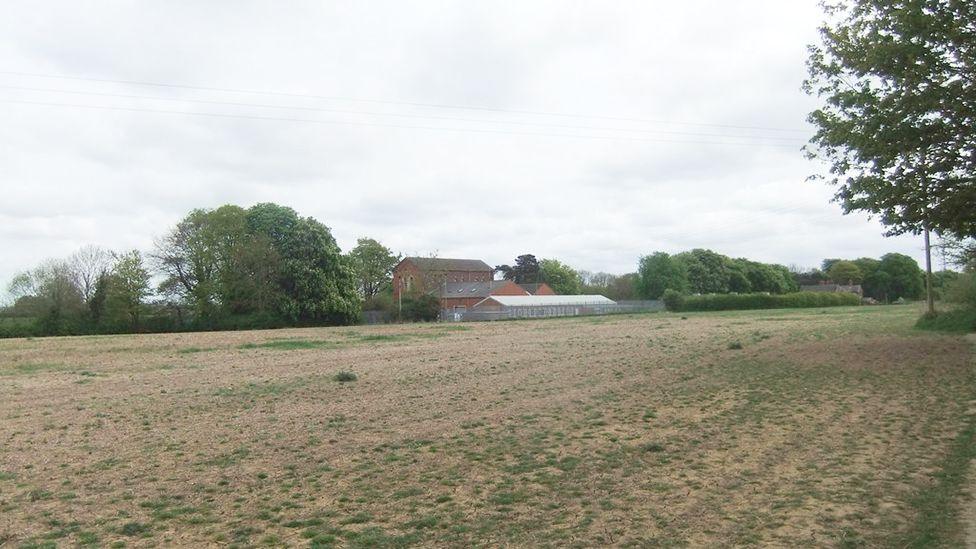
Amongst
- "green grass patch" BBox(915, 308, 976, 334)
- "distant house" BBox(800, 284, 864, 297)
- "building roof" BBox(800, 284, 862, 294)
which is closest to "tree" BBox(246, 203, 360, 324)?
"green grass patch" BBox(915, 308, 976, 334)

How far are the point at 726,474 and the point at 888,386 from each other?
9841 millimetres

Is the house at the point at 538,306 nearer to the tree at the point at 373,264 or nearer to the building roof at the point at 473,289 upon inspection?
the building roof at the point at 473,289

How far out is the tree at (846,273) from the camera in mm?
161825

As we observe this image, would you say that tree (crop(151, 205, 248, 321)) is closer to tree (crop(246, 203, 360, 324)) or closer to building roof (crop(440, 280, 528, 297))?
tree (crop(246, 203, 360, 324))

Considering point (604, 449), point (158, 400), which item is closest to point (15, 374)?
point (158, 400)

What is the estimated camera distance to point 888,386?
52.7ft

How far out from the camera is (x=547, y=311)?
3703 inches

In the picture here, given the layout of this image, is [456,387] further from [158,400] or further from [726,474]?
[726,474]

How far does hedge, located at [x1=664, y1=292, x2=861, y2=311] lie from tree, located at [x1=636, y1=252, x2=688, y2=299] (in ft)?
57.9

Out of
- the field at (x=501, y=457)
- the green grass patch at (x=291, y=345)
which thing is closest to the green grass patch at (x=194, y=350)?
the green grass patch at (x=291, y=345)

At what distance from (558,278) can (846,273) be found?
74866 mm

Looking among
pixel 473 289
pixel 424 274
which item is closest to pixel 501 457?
pixel 424 274

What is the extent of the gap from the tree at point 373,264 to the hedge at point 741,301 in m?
46.2

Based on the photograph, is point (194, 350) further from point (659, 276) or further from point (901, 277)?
point (901, 277)
